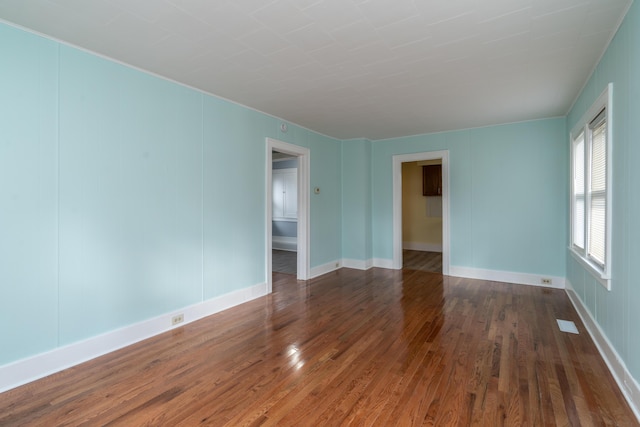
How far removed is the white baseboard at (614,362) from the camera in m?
1.92

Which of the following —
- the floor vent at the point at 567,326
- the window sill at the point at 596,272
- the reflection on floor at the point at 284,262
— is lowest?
the floor vent at the point at 567,326

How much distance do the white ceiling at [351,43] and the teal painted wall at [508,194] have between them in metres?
1.13

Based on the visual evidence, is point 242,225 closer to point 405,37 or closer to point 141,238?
→ point 141,238

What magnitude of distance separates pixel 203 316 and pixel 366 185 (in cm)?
377

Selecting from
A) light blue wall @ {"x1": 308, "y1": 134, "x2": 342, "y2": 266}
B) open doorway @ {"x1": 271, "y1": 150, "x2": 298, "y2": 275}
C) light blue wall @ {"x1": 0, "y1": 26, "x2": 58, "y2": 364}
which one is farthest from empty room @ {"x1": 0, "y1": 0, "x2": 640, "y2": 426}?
open doorway @ {"x1": 271, "y1": 150, "x2": 298, "y2": 275}

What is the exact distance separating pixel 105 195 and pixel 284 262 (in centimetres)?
451

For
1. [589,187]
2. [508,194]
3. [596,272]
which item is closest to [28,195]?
[596,272]

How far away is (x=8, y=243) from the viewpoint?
2.17m

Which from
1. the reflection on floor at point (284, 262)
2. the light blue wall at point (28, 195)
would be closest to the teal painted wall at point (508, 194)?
the reflection on floor at point (284, 262)

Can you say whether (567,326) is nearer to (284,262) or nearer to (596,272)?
(596,272)

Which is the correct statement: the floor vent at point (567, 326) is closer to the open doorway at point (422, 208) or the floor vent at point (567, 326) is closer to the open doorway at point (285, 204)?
the open doorway at point (422, 208)

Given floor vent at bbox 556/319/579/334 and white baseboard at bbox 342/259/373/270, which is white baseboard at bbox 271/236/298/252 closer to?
white baseboard at bbox 342/259/373/270

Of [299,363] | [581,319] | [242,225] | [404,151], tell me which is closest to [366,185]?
[404,151]

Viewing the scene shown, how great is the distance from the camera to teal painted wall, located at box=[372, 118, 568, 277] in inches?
183
